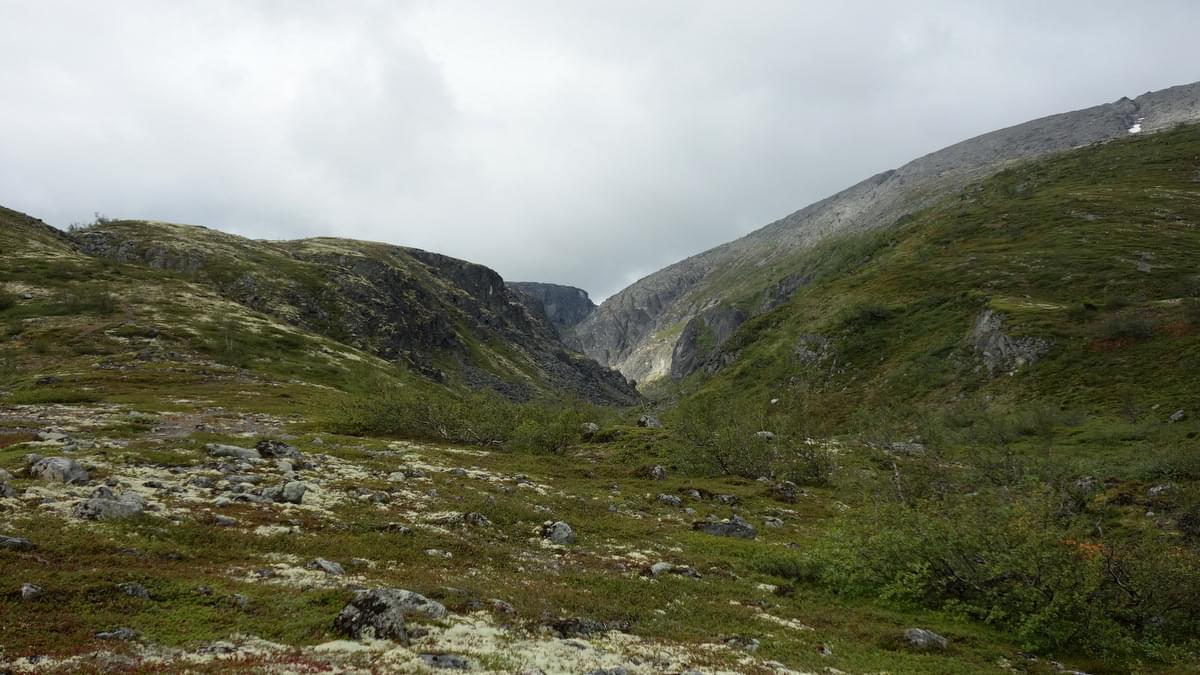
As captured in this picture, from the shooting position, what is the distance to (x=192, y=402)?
73000 millimetres

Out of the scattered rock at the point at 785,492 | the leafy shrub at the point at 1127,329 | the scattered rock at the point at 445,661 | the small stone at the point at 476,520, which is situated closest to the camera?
the scattered rock at the point at 445,661

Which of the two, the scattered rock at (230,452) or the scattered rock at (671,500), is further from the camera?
the scattered rock at (671,500)

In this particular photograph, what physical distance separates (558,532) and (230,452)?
2617cm

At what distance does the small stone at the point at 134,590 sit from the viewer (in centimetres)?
1516

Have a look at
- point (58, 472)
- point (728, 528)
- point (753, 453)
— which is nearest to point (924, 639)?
point (728, 528)

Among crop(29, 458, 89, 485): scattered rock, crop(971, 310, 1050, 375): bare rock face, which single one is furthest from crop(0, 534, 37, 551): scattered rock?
crop(971, 310, 1050, 375): bare rock face

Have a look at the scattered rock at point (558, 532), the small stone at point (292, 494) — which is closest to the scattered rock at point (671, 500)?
the scattered rock at point (558, 532)

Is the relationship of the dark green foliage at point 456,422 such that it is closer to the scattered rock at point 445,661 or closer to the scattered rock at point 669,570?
the scattered rock at point 669,570

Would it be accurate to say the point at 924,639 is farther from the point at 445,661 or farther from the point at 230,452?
the point at 230,452

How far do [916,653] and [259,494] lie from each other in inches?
1249

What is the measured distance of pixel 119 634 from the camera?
42.0ft

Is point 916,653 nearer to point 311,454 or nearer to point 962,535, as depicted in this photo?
point 962,535

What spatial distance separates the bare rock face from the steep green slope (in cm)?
25

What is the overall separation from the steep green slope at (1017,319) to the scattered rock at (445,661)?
83628 mm
